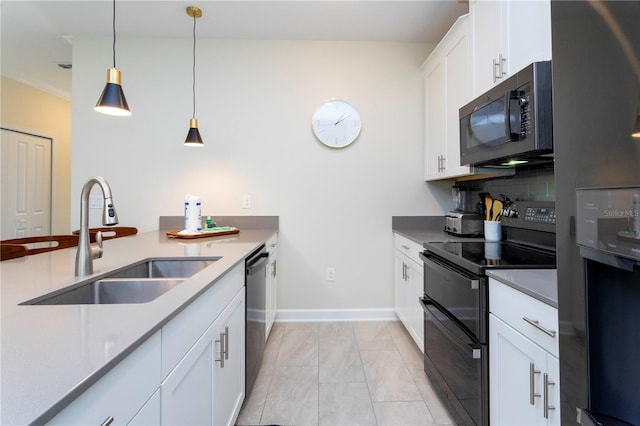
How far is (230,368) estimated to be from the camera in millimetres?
1334

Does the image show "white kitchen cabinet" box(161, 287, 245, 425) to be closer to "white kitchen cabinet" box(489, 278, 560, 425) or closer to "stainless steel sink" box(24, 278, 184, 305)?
"stainless steel sink" box(24, 278, 184, 305)

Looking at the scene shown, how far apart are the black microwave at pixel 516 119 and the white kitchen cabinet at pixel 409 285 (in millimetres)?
796

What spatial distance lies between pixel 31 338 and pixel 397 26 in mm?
2989

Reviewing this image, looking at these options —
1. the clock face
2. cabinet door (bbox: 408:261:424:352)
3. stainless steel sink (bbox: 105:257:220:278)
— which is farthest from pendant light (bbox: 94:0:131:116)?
cabinet door (bbox: 408:261:424:352)

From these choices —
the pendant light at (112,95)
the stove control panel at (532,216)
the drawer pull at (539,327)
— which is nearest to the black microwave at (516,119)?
the stove control panel at (532,216)

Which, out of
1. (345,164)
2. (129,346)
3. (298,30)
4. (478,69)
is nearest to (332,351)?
(345,164)

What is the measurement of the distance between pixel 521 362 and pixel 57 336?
50.5 inches

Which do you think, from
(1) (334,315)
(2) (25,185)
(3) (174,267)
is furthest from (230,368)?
(2) (25,185)

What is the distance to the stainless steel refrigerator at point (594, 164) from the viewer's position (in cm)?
51

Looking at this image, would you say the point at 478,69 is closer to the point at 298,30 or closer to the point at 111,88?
the point at 298,30

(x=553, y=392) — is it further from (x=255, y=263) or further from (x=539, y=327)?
(x=255, y=263)

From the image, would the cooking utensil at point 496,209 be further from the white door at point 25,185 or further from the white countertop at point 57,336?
the white door at point 25,185

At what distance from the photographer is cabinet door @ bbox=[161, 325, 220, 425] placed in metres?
0.79

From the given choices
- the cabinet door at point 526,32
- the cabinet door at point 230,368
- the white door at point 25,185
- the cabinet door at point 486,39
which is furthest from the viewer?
the white door at point 25,185
